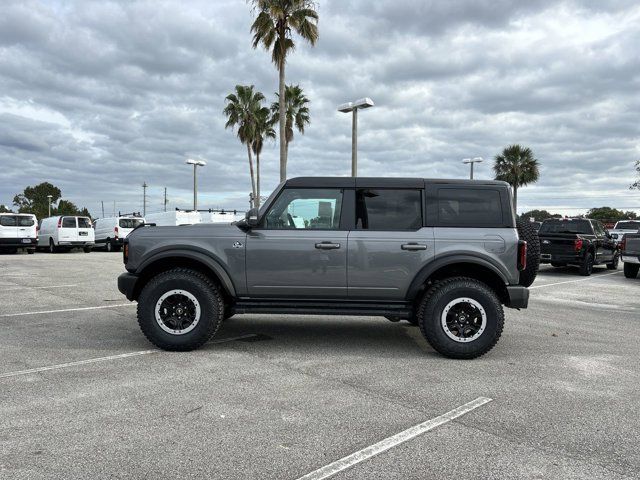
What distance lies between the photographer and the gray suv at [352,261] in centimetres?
532

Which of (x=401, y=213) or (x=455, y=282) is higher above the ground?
(x=401, y=213)

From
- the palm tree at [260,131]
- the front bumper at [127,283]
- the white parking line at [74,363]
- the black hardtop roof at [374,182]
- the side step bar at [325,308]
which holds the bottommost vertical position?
the white parking line at [74,363]

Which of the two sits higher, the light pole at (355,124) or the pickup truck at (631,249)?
the light pole at (355,124)

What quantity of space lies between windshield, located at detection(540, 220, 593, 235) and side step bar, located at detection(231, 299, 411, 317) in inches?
482

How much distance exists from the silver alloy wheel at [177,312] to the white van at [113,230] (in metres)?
21.0

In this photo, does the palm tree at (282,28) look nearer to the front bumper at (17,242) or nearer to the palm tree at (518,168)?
the front bumper at (17,242)

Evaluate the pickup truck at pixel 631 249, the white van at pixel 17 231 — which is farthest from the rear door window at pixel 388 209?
the white van at pixel 17 231

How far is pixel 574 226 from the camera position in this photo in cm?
1608

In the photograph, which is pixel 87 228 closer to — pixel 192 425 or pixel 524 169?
pixel 192 425

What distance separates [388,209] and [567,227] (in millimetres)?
12903

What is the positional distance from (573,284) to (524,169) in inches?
1176

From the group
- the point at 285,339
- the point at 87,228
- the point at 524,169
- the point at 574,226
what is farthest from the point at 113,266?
the point at 524,169

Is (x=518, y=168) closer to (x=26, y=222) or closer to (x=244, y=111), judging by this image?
(x=244, y=111)

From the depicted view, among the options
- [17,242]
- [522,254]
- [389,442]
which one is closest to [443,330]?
[522,254]
